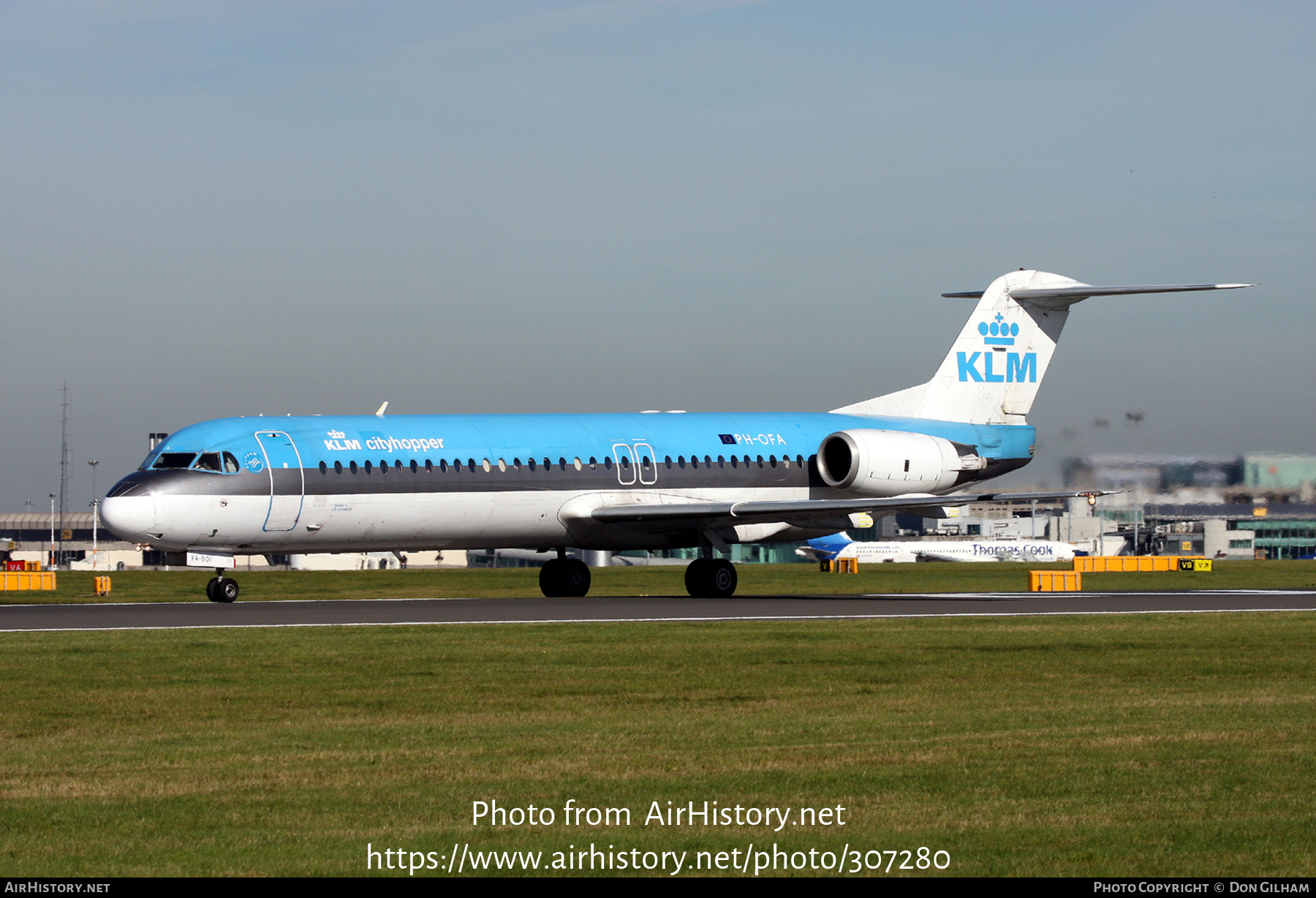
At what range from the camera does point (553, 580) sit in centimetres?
4225

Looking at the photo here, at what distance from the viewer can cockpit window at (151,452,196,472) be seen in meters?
35.6

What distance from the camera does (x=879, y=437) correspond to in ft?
138

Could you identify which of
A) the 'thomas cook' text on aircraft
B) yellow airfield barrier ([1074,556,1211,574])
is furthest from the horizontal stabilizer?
the 'thomas cook' text on aircraft

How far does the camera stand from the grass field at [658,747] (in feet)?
34.2

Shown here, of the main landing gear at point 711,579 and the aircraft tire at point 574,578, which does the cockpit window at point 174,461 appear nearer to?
the aircraft tire at point 574,578

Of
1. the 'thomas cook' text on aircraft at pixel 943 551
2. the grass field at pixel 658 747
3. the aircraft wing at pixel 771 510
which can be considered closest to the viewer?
the grass field at pixel 658 747

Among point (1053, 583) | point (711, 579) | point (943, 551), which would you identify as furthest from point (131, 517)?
point (943, 551)

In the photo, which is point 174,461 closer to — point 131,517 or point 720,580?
point 131,517

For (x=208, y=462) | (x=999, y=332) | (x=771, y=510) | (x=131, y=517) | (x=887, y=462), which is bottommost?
(x=131, y=517)

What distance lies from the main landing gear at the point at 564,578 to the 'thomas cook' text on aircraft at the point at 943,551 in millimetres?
62286

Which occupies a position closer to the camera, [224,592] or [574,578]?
[224,592]

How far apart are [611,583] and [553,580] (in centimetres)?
1301

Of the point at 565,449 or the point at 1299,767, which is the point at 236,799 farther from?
the point at 565,449

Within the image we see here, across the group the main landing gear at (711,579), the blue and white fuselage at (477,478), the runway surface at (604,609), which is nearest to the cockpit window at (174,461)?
the blue and white fuselage at (477,478)
